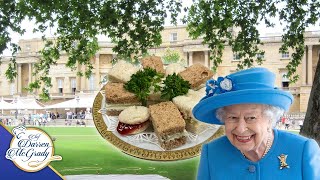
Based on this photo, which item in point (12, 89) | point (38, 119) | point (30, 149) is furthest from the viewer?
point (12, 89)

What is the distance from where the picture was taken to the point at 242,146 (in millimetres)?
1342

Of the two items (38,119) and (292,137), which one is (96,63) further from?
(292,137)

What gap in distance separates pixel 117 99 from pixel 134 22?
11.9 ft

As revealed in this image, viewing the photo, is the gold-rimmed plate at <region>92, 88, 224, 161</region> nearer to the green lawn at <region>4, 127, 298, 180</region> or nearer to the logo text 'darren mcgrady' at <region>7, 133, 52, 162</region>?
the green lawn at <region>4, 127, 298, 180</region>

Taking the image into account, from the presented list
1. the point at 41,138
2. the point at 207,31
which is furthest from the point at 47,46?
the point at 41,138

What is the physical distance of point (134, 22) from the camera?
667 centimetres

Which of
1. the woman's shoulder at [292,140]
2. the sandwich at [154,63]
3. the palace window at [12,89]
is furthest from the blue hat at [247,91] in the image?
the palace window at [12,89]

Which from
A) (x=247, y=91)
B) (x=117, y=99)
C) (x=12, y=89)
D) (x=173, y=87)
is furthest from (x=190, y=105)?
(x=12, y=89)

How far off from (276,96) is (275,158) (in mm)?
212

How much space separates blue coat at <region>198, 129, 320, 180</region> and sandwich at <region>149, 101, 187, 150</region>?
1.63 metres

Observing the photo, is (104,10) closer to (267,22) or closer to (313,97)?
(267,22)

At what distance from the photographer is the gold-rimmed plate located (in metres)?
3.03

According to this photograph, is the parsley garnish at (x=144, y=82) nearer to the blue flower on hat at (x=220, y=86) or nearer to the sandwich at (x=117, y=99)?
the sandwich at (x=117, y=99)

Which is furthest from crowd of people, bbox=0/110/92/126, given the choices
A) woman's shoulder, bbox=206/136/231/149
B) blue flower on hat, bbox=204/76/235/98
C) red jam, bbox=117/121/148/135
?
blue flower on hat, bbox=204/76/235/98
